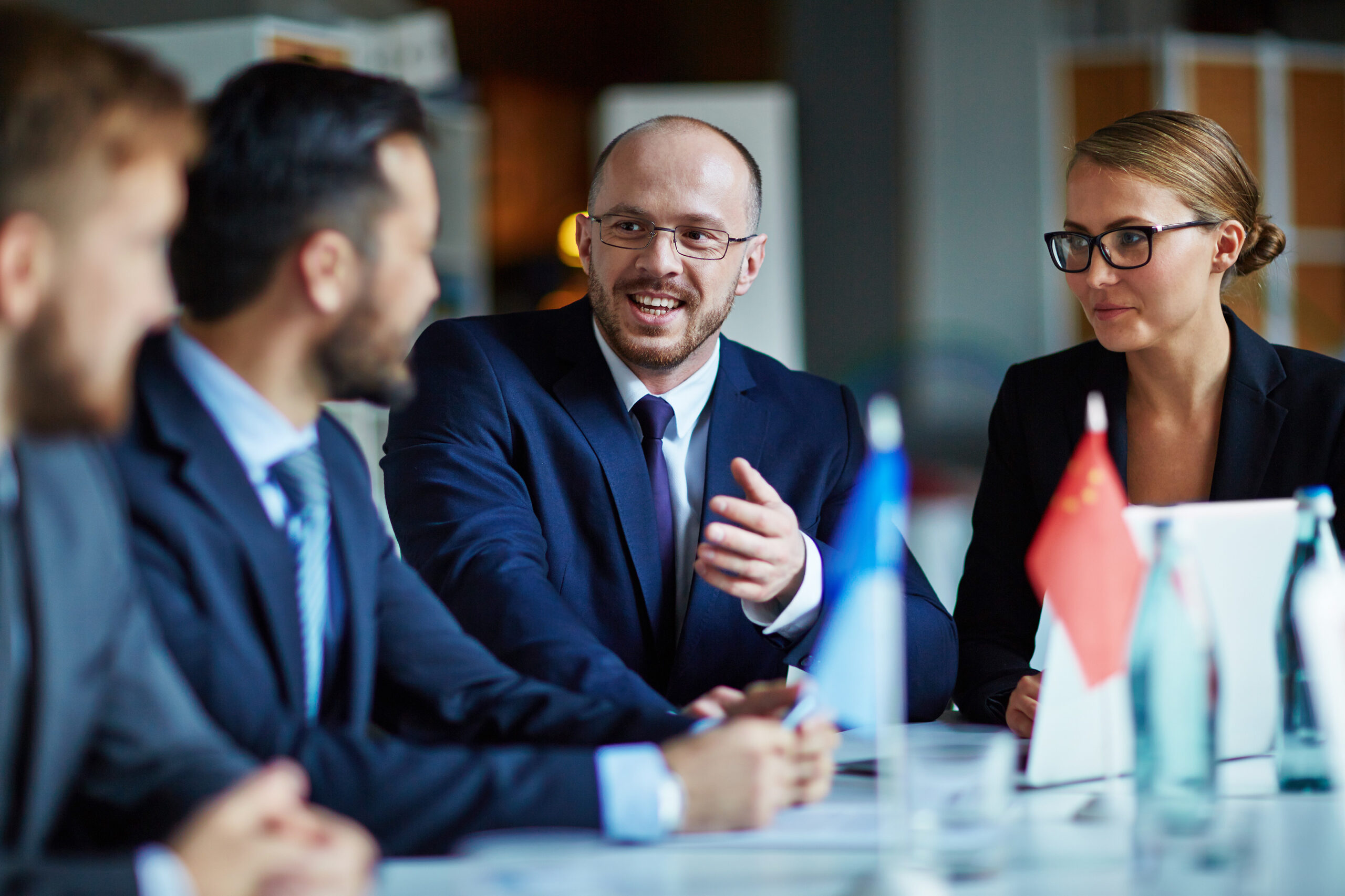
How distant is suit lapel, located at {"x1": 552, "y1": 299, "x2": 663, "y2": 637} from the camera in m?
1.94

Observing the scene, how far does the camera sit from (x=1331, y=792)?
4.06ft

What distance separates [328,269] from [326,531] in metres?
0.28

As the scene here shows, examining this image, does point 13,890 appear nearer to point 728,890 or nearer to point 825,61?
point 728,890

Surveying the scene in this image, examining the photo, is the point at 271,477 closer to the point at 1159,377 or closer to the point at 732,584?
the point at 732,584

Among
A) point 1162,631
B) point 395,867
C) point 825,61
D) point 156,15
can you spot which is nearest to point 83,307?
point 395,867

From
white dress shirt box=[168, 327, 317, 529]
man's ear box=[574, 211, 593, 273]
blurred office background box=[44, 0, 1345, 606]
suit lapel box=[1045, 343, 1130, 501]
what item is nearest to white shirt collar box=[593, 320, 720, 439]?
man's ear box=[574, 211, 593, 273]

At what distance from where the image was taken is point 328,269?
46.4 inches

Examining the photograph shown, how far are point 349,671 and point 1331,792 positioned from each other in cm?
99

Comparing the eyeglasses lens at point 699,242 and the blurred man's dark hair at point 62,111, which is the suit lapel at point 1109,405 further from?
the blurred man's dark hair at point 62,111

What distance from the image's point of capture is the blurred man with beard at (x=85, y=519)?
0.83 m

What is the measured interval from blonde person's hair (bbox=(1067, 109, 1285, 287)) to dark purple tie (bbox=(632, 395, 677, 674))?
2.52 feet

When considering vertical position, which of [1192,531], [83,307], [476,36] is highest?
[476,36]

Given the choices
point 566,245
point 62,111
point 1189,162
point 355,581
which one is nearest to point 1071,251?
point 1189,162

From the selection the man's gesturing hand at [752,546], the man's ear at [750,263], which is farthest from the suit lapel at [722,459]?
the man's gesturing hand at [752,546]
